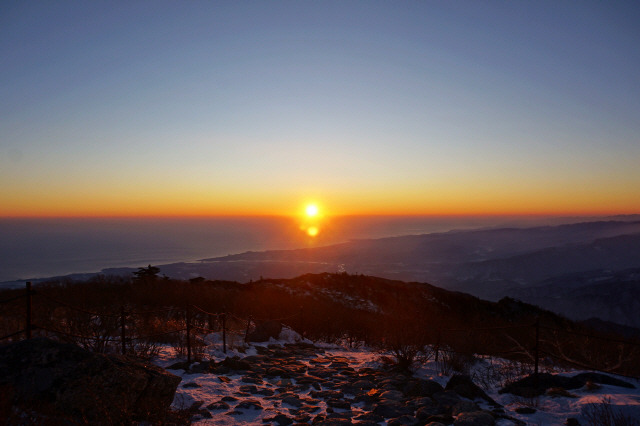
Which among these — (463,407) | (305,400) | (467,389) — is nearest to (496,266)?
(467,389)

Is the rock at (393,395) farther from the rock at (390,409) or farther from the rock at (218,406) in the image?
the rock at (218,406)

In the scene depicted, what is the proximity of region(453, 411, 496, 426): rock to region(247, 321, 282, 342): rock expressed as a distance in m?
7.92

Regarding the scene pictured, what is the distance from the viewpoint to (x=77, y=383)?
454 centimetres

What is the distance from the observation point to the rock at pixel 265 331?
12523mm

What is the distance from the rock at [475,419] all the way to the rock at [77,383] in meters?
4.05

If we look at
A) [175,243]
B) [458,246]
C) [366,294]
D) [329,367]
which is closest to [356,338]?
[329,367]

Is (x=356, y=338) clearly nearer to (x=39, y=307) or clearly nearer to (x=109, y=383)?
(x=39, y=307)

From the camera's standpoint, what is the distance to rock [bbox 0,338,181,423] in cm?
439

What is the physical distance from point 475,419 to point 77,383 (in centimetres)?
521

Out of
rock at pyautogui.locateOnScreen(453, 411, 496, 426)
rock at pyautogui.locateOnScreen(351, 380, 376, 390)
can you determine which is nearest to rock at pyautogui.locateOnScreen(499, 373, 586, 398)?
rock at pyautogui.locateOnScreen(453, 411, 496, 426)

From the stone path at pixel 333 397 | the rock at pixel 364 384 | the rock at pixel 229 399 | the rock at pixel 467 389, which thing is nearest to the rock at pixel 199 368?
the stone path at pixel 333 397

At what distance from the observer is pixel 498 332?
59.5 feet

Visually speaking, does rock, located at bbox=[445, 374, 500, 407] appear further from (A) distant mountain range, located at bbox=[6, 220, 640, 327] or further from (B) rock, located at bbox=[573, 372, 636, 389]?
A: (A) distant mountain range, located at bbox=[6, 220, 640, 327]

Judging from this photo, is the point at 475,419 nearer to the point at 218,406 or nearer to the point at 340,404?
the point at 340,404
